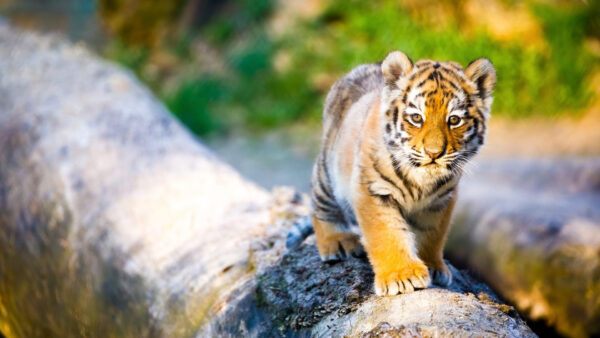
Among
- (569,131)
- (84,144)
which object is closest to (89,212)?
(84,144)

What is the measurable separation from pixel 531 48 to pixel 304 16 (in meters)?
3.74

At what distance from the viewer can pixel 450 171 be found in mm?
2594

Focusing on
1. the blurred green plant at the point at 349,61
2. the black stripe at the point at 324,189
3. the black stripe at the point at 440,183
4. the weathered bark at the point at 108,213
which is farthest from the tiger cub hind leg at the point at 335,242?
the blurred green plant at the point at 349,61

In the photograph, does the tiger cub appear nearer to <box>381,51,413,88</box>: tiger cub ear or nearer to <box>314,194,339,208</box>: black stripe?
<box>381,51,413,88</box>: tiger cub ear

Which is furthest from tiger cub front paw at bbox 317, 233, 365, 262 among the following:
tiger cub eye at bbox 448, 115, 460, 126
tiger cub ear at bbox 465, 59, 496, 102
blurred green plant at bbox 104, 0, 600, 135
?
blurred green plant at bbox 104, 0, 600, 135

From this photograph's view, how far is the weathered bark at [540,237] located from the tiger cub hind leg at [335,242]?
2.15m

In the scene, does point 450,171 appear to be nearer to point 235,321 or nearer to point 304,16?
point 235,321

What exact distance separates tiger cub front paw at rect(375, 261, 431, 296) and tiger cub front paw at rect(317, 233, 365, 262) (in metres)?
0.36

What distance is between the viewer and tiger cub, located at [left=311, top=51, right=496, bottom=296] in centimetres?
253

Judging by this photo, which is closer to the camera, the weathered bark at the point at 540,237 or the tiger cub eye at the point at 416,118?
the tiger cub eye at the point at 416,118

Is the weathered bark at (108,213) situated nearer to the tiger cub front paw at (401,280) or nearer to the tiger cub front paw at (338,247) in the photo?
the tiger cub front paw at (338,247)

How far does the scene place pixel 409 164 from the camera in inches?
103

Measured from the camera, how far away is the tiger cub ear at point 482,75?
2639 millimetres

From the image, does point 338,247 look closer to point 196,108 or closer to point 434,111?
point 434,111
